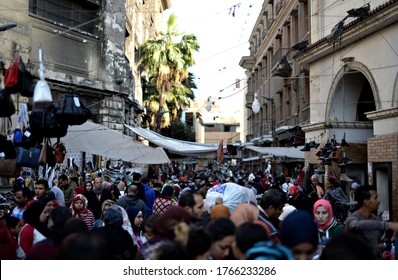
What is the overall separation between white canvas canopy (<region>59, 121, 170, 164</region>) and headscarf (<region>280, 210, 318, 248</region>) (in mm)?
9400

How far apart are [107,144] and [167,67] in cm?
1677

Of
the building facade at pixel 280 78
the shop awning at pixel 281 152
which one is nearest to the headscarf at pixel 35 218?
the building facade at pixel 280 78

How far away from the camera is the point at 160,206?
8.38 metres

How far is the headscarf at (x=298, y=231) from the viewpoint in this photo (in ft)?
11.0

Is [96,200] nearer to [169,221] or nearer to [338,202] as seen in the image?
[338,202]

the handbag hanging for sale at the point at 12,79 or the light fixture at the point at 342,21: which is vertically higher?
the light fixture at the point at 342,21

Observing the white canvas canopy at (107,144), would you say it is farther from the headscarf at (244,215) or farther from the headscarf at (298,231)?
the headscarf at (298,231)

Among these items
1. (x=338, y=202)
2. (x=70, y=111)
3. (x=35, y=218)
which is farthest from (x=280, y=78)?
(x=35, y=218)

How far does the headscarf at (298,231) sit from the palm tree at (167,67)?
25962mm

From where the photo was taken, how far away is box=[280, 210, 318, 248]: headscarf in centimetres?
335

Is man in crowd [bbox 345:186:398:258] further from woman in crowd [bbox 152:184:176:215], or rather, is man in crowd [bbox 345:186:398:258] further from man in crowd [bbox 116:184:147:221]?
man in crowd [bbox 116:184:147:221]

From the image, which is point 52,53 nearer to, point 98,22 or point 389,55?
point 98,22
